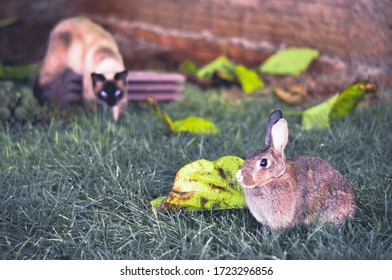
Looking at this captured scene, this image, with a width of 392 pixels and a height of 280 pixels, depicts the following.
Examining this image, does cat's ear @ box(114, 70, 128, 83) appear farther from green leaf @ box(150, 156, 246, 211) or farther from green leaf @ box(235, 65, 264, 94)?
green leaf @ box(150, 156, 246, 211)

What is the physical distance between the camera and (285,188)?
2.14m

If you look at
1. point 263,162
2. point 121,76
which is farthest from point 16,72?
point 263,162

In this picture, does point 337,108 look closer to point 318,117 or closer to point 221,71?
point 318,117

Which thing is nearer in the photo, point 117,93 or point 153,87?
point 117,93

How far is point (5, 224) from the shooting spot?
241 cm

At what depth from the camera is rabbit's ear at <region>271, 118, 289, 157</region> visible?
2.07 metres

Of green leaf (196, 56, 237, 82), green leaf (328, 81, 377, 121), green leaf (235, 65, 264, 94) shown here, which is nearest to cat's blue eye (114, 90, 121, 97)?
green leaf (235, 65, 264, 94)

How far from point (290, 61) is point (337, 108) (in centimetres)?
158

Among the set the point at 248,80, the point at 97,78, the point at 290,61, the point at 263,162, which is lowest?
the point at 248,80

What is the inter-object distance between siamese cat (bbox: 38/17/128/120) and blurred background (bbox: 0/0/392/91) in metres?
1.09

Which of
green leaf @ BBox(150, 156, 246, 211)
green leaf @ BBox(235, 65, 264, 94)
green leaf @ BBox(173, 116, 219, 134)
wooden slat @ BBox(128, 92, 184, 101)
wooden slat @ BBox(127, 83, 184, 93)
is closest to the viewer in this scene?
green leaf @ BBox(150, 156, 246, 211)

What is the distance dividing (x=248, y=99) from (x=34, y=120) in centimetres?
193
